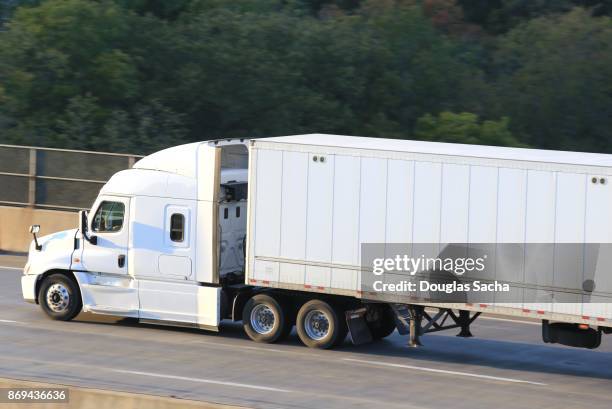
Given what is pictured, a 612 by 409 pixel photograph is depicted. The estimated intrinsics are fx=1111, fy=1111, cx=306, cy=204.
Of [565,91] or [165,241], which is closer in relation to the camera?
[165,241]

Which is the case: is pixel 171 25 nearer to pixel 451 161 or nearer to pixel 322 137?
pixel 322 137

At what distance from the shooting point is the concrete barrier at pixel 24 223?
83.4ft

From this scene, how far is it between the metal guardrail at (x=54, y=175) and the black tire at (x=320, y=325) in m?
9.00

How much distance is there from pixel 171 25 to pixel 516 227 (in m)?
30.6

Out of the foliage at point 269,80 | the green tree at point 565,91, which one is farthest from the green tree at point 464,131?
the green tree at point 565,91

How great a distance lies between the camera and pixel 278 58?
40.0m

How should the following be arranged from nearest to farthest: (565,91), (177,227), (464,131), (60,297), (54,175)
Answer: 1. (177,227)
2. (60,297)
3. (54,175)
4. (464,131)
5. (565,91)

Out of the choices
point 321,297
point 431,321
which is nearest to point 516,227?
point 431,321

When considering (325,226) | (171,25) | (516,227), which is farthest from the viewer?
(171,25)

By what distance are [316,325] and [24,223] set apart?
1129cm

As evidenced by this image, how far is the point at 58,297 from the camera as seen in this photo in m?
18.5

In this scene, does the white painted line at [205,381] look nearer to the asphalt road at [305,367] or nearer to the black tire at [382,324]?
the asphalt road at [305,367]

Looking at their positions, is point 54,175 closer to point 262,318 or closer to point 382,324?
point 262,318

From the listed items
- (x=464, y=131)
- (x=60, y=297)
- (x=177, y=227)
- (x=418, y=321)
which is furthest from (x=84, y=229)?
(x=464, y=131)
